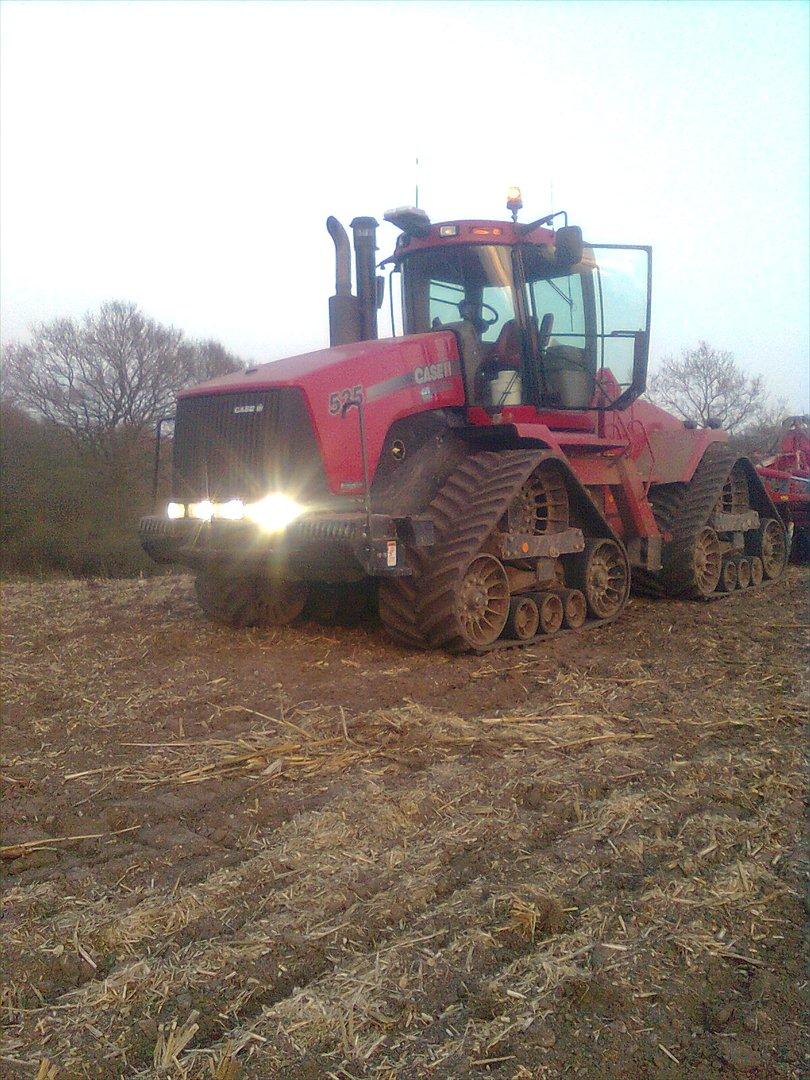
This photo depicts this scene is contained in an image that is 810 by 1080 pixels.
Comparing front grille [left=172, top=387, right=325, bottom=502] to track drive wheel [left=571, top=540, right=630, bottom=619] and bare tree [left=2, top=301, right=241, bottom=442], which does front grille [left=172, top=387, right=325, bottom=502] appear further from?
bare tree [left=2, top=301, right=241, bottom=442]

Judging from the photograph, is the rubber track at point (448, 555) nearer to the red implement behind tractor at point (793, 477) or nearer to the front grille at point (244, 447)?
the front grille at point (244, 447)

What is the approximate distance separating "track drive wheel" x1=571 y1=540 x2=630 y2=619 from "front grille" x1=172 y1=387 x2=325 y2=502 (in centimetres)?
279

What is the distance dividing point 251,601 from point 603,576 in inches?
123

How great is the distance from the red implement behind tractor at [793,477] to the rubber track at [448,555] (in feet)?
23.8

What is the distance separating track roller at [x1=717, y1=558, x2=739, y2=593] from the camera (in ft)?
34.4

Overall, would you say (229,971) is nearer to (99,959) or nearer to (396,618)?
(99,959)

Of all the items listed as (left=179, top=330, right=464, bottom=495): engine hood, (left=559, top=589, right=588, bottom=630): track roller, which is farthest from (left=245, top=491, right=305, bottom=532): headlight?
(left=559, top=589, right=588, bottom=630): track roller

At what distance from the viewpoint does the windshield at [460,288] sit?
25.3ft

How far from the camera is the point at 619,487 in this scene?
356 inches

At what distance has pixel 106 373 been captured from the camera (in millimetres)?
33469

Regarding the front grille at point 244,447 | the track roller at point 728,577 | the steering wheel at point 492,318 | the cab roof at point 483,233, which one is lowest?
the track roller at point 728,577

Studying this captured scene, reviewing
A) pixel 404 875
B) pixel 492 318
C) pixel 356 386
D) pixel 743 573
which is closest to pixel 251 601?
pixel 356 386

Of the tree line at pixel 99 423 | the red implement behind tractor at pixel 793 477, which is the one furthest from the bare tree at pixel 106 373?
the red implement behind tractor at pixel 793 477

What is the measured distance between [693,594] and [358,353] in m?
4.99
